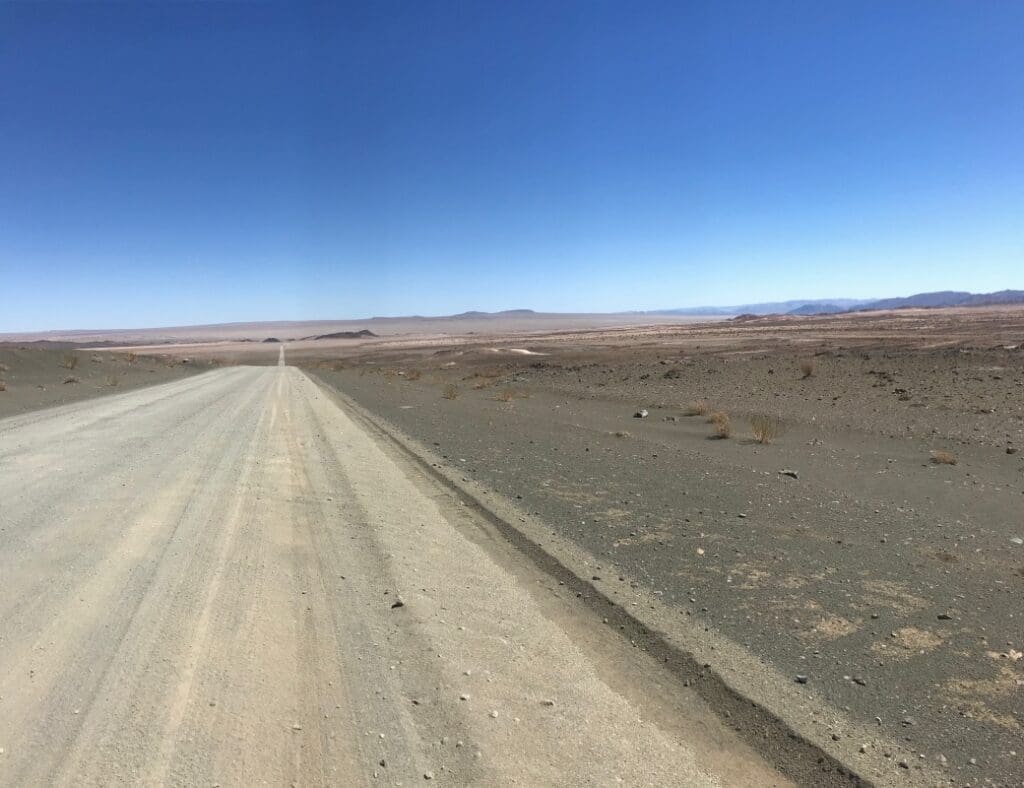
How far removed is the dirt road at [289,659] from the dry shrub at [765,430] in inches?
313

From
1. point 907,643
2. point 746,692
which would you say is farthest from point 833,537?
point 746,692

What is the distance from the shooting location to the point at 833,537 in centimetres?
696

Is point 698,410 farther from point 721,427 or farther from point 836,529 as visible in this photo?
point 836,529

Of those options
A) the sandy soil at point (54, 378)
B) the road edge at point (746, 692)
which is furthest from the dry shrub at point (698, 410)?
the sandy soil at point (54, 378)

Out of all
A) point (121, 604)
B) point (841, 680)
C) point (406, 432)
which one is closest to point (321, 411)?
point (406, 432)

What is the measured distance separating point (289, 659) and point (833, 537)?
5.54 meters

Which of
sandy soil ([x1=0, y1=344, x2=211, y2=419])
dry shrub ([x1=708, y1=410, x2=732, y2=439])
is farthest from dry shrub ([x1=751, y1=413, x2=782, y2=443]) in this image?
sandy soil ([x1=0, y1=344, x2=211, y2=419])

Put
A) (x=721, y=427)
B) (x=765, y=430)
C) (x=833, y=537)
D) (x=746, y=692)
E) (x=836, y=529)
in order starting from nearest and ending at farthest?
1. (x=746, y=692)
2. (x=833, y=537)
3. (x=836, y=529)
4. (x=765, y=430)
5. (x=721, y=427)

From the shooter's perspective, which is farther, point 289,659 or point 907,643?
point 907,643

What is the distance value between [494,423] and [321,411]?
6169 mm

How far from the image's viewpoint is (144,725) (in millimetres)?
3477

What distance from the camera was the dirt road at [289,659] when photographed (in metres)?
3.26

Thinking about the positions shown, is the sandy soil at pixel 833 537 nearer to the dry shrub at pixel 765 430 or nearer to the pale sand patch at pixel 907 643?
the pale sand patch at pixel 907 643

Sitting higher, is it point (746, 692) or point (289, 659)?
point (289, 659)
